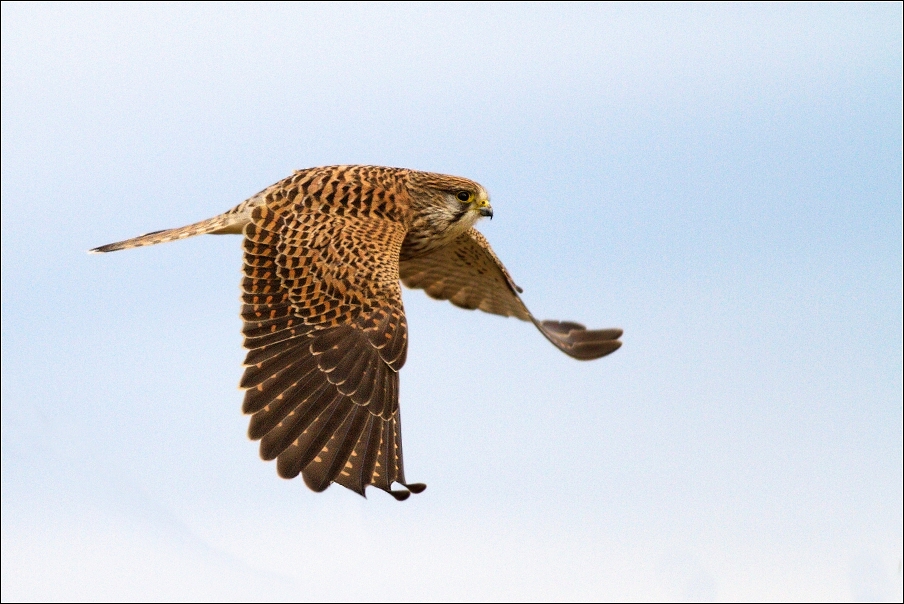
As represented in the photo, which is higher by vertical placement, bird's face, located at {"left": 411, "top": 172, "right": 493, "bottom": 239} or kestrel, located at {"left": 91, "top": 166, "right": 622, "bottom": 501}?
bird's face, located at {"left": 411, "top": 172, "right": 493, "bottom": 239}

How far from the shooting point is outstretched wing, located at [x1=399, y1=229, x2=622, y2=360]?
11.6m

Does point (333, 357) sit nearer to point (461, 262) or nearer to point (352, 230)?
point (352, 230)

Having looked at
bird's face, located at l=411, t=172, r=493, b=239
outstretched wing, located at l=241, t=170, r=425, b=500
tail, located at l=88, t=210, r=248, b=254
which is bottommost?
outstretched wing, located at l=241, t=170, r=425, b=500

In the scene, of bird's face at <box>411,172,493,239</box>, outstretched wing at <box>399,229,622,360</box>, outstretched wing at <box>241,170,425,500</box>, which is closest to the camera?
outstretched wing at <box>241,170,425,500</box>

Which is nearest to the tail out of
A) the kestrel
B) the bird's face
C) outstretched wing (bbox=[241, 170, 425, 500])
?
the kestrel

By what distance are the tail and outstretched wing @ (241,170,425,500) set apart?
310 mm

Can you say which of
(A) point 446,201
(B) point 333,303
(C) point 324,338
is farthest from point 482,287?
(C) point 324,338

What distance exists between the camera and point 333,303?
877 centimetres

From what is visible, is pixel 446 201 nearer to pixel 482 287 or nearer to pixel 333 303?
pixel 333 303

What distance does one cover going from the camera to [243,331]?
334 inches

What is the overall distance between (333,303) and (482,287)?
3.38 m

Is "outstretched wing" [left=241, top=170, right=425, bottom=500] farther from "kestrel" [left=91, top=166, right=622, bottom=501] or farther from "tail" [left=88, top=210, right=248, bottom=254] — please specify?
"tail" [left=88, top=210, right=248, bottom=254]

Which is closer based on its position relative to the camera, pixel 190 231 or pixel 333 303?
pixel 333 303

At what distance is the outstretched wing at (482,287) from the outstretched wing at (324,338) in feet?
6.84
